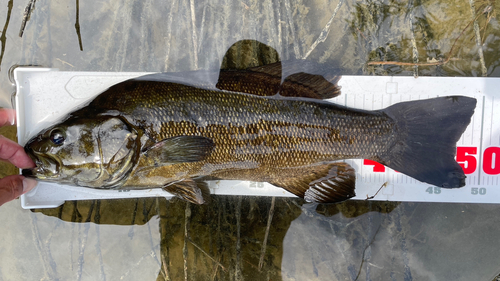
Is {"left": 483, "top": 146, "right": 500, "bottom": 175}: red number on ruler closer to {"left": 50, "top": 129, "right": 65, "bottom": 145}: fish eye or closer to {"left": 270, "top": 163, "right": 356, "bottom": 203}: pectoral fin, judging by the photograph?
{"left": 270, "top": 163, "right": 356, "bottom": 203}: pectoral fin

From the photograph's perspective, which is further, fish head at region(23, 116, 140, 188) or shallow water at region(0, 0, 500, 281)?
shallow water at region(0, 0, 500, 281)

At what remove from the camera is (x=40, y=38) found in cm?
265

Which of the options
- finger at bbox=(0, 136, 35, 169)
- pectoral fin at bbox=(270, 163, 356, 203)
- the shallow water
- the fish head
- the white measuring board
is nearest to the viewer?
the fish head

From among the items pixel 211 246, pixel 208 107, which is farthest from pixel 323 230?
pixel 208 107

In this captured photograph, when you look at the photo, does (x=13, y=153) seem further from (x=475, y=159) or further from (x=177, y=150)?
(x=475, y=159)

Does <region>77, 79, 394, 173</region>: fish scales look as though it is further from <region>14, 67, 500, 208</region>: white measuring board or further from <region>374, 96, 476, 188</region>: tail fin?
<region>14, 67, 500, 208</region>: white measuring board

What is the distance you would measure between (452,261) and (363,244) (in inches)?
32.5

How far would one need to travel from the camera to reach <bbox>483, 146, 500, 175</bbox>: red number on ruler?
241cm

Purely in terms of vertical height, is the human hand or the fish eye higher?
the fish eye

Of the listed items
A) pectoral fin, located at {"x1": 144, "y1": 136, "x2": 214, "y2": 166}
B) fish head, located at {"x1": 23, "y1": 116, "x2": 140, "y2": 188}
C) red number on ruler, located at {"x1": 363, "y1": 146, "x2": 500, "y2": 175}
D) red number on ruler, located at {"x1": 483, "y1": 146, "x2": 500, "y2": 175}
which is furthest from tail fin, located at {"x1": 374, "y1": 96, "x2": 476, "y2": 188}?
fish head, located at {"x1": 23, "y1": 116, "x2": 140, "y2": 188}

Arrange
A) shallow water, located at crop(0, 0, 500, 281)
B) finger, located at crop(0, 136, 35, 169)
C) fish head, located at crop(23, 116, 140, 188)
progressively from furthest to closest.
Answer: shallow water, located at crop(0, 0, 500, 281) < finger, located at crop(0, 136, 35, 169) < fish head, located at crop(23, 116, 140, 188)

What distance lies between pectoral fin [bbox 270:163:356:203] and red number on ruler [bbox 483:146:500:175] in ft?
3.95

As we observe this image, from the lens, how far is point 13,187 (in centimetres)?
225

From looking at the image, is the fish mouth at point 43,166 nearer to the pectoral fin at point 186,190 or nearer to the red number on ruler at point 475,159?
the pectoral fin at point 186,190
